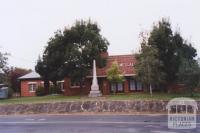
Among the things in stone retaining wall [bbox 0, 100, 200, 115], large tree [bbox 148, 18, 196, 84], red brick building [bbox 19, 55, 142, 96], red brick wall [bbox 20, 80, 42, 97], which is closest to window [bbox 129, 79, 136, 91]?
red brick building [bbox 19, 55, 142, 96]

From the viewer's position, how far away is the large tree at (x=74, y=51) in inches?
1983

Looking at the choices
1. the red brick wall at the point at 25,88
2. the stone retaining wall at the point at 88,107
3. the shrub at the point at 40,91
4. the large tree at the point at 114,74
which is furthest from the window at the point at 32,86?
the stone retaining wall at the point at 88,107

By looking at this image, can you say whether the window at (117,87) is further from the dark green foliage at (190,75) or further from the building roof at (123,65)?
the dark green foliage at (190,75)

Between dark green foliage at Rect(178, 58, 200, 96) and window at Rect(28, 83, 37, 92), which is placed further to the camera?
window at Rect(28, 83, 37, 92)

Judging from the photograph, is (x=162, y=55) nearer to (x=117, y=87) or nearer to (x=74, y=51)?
(x=117, y=87)

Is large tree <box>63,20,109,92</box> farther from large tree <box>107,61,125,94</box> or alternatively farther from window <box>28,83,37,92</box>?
window <box>28,83,37,92</box>

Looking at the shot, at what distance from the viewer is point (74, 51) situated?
49688 millimetres

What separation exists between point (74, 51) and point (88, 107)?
1466 centimetres

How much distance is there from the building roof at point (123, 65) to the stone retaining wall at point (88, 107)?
17.5 meters

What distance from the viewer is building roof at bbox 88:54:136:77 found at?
178ft

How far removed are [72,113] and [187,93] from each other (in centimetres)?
1461

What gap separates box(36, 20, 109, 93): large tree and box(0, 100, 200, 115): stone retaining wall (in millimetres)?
12640

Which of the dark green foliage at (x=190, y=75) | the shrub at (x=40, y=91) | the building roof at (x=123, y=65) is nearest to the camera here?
the dark green foliage at (x=190, y=75)

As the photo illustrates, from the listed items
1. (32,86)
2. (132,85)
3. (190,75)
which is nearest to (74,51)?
(132,85)
